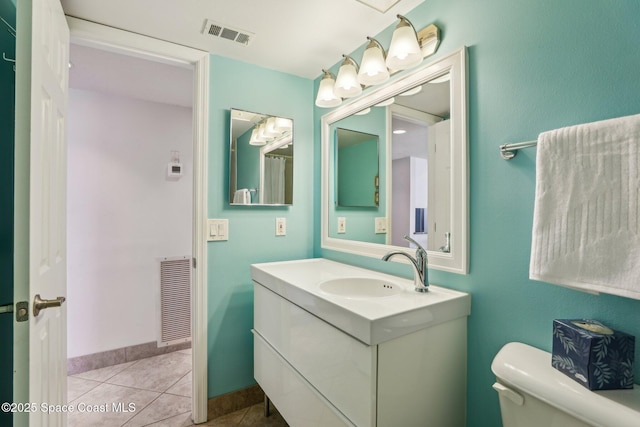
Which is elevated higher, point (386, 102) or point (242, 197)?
point (386, 102)

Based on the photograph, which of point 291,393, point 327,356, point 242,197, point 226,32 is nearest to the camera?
point 327,356

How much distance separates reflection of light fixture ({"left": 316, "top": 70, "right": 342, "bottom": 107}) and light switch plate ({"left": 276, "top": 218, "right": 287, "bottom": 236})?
0.81 metres

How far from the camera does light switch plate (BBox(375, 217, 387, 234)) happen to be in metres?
1.59

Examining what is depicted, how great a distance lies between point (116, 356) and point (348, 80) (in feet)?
8.93

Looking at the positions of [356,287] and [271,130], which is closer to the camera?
[356,287]

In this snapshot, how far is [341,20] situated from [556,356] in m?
1.60

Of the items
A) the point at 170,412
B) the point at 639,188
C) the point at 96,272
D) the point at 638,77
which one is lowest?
the point at 170,412

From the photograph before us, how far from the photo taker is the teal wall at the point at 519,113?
0.80m

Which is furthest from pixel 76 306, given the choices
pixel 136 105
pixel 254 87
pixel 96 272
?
pixel 254 87

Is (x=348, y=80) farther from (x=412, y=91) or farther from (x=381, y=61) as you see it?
(x=412, y=91)

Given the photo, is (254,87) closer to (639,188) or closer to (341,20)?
(341,20)

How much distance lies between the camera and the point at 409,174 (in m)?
1.44

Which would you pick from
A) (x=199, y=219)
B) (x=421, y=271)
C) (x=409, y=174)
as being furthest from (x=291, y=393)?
(x=409, y=174)

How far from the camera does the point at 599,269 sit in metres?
0.72
